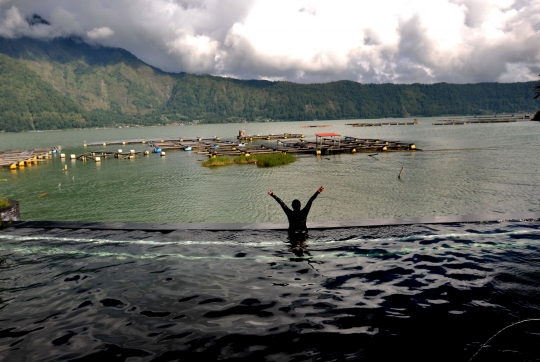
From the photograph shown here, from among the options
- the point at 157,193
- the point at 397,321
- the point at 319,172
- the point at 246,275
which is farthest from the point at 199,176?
the point at 397,321

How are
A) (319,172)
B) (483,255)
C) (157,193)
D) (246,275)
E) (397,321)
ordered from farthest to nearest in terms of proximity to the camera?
1. (319,172)
2. (157,193)
3. (483,255)
4. (246,275)
5. (397,321)

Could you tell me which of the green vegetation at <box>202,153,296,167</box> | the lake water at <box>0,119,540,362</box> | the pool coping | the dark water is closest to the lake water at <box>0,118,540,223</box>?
the green vegetation at <box>202,153,296,167</box>

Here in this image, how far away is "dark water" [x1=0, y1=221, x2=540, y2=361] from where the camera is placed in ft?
21.6

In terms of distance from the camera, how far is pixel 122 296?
9094 millimetres

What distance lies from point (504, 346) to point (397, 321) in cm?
191

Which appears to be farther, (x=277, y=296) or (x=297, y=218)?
(x=297, y=218)

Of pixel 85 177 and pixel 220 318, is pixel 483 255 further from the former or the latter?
pixel 85 177

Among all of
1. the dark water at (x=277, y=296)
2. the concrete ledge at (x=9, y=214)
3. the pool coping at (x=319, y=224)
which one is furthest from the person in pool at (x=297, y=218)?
the concrete ledge at (x=9, y=214)

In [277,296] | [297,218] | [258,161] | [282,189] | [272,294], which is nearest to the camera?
[277,296]

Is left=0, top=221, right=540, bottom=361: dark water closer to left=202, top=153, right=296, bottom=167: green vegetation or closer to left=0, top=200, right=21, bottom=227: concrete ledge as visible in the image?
left=0, top=200, right=21, bottom=227: concrete ledge

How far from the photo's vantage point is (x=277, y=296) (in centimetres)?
875

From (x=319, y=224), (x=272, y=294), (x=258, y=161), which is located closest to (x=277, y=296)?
(x=272, y=294)

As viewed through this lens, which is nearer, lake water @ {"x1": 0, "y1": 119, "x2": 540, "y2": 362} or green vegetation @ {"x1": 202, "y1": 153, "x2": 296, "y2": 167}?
lake water @ {"x1": 0, "y1": 119, "x2": 540, "y2": 362}

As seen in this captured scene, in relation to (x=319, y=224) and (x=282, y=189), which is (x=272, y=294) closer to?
(x=319, y=224)
